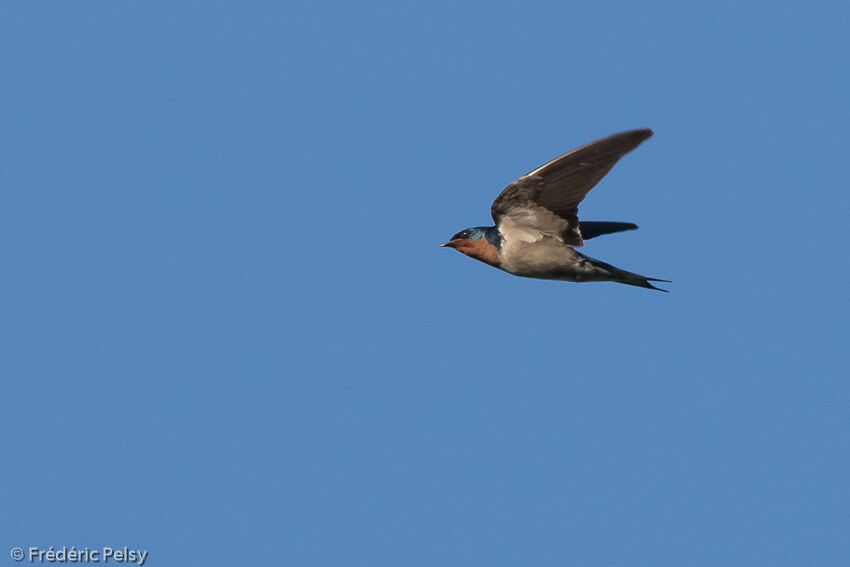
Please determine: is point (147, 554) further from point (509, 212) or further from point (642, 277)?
point (642, 277)

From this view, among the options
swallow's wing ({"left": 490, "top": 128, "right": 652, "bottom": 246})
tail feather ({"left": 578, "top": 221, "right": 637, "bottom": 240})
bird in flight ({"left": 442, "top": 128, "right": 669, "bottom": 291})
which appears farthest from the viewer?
tail feather ({"left": 578, "top": 221, "right": 637, "bottom": 240})

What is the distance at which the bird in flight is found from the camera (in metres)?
7.95

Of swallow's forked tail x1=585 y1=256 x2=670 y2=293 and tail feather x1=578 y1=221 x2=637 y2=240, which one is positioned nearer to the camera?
swallow's forked tail x1=585 y1=256 x2=670 y2=293

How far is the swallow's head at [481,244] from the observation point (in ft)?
28.8

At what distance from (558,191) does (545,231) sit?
0.50 meters

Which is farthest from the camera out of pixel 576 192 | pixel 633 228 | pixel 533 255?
pixel 633 228

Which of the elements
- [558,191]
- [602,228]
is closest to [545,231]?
[558,191]

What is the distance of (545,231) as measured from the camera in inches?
337

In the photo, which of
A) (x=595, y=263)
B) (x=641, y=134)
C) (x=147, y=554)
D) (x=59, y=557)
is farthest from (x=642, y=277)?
(x=59, y=557)

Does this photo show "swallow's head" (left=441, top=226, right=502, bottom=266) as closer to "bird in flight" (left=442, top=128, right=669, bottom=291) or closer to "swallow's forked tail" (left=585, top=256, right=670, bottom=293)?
"bird in flight" (left=442, top=128, right=669, bottom=291)

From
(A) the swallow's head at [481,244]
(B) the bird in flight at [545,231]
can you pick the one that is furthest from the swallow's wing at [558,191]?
(A) the swallow's head at [481,244]

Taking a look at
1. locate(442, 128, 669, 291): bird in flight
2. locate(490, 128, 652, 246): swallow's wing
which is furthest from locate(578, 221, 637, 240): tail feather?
locate(490, 128, 652, 246): swallow's wing

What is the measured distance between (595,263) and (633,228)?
1232 mm

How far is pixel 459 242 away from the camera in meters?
9.02
